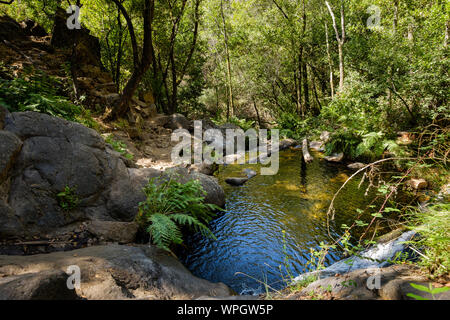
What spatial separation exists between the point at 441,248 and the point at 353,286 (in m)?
0.89

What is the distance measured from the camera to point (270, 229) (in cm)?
554

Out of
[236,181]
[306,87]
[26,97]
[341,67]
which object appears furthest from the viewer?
[306,87]

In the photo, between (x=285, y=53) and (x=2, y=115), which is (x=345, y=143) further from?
(x=2, y=115)

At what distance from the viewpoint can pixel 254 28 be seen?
17.8 meters

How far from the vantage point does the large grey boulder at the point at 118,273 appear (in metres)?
2.37

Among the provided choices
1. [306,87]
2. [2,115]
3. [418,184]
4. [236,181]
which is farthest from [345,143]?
[2,115]

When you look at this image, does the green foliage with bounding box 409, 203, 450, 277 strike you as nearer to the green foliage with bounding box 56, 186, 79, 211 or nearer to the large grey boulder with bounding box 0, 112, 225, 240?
the large grey boulder with bounding box 0, 112, 225, 240

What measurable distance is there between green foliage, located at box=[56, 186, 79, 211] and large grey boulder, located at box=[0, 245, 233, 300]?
112 cm

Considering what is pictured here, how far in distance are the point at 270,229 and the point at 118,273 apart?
3.60 meters

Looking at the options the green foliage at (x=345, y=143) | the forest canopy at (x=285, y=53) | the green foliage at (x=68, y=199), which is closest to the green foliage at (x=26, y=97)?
the green foliage at (x=68, y=199)

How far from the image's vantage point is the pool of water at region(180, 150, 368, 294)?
4234 mm

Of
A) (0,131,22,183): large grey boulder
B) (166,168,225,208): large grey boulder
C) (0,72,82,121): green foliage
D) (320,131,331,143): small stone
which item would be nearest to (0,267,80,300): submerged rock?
(0,131,22,183): large grey boulder

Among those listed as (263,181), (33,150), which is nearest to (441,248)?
(33,150)
